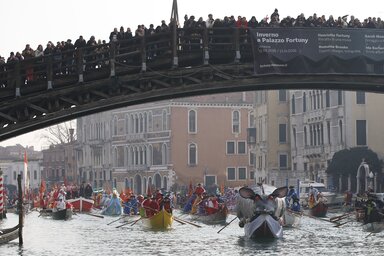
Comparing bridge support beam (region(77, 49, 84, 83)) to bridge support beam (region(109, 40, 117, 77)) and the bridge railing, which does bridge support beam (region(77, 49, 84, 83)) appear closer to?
the bridge railing

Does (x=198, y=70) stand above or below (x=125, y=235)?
above

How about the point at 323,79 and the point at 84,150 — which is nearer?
the point at 323,79

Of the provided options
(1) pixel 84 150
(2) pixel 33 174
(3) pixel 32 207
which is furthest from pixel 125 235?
(2) pixel 33 174

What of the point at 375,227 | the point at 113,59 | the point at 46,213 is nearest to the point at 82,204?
the point at 46,213

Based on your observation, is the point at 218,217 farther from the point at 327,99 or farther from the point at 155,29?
the point at 327,99

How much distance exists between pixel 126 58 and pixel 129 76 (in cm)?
120

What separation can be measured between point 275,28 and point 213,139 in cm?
8767

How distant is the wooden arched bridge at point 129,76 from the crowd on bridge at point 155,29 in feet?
0.40

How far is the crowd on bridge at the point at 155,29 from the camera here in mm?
36250

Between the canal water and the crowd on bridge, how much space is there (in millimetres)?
6539

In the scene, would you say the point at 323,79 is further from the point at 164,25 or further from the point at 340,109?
the point at 340,109

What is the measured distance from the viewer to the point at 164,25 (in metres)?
38.0

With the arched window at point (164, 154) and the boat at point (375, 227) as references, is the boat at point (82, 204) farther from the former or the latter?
the arched window at point (164, 154)

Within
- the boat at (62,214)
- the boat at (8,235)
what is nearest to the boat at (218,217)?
the boat at (62,214)
